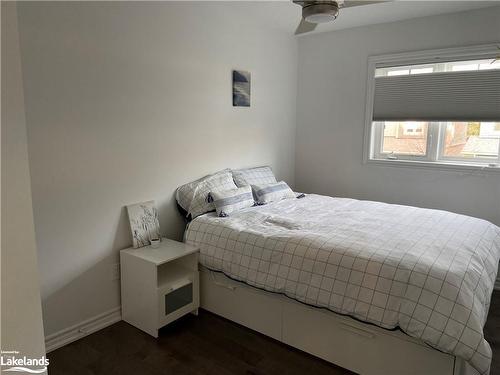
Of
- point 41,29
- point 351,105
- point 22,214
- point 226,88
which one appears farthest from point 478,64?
point 22,214

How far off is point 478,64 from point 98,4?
319 cm

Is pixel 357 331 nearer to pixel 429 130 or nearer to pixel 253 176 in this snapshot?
pixel 253 176

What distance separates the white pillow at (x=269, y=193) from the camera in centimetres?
327

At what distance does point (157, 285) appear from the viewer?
235cm

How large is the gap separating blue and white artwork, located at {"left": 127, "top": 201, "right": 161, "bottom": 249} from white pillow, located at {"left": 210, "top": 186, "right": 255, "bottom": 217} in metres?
0.48

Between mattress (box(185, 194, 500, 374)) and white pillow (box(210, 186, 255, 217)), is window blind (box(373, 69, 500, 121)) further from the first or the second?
white pillow (box(210, 186, 255, 217))

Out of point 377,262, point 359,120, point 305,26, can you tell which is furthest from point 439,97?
point 377,262

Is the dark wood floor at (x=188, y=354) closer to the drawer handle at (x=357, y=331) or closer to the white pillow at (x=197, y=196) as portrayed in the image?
the drawer handle at (x=357, y=331)

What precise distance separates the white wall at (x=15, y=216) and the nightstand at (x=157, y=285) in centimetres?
135

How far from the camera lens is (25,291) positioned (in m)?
0.97

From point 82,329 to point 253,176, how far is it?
191cm

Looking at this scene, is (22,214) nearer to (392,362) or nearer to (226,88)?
(392,362)

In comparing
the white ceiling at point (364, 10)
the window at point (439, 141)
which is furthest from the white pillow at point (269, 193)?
the white ceiling at point (364, 10)

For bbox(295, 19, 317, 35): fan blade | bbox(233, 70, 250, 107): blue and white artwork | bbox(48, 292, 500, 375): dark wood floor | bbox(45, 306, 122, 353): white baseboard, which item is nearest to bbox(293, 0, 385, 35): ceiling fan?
bbox(295, 19, 317, 35): fan blade
